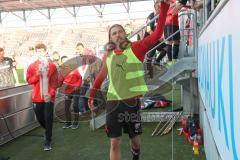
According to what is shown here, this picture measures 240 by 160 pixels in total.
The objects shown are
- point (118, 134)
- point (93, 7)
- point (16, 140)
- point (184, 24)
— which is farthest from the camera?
point (93, 7)

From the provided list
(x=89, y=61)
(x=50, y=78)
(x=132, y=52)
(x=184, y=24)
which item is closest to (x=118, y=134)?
(x=132, y=52)


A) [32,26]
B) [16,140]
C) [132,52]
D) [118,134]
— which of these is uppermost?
[32,26]

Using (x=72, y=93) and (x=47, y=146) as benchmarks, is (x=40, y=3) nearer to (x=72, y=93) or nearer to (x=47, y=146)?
(x=72, y=93)

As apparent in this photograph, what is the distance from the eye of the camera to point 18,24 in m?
31.0

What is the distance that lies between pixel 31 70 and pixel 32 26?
26092 millimetres

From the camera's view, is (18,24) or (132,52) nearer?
(132,52)

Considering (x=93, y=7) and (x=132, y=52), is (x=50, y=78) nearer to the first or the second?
(x=132, y=52)

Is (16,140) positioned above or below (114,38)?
below

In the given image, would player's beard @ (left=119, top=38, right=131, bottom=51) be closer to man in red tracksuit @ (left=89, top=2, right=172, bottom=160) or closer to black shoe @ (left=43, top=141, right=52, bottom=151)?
man in red tracksuit @ (left=89, top=2, right=172, bottom=160)

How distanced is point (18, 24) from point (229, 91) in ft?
102

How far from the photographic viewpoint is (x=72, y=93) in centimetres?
772

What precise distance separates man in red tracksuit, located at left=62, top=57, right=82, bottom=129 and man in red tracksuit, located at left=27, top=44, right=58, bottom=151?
3.94ft

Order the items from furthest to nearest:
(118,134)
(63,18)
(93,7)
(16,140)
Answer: (63,18), (93,7), (16,140), (118,134)

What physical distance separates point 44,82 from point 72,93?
1.90 m
